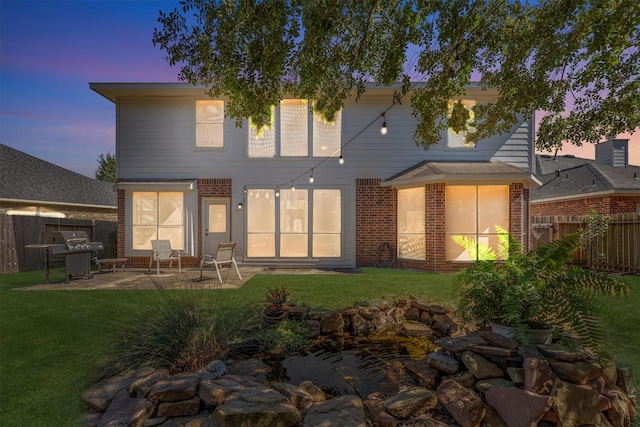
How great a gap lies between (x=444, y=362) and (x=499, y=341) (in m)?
0.51

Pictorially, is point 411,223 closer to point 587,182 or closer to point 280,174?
point 280,174

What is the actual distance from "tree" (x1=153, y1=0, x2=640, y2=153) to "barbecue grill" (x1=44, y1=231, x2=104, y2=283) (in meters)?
6.22

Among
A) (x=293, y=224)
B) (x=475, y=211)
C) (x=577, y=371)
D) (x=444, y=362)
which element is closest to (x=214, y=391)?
(x=444, y=362)

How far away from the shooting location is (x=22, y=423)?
236 cm

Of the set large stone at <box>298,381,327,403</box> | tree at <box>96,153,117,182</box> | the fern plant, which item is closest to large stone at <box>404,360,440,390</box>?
the fern plant

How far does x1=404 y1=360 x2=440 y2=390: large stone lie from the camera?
2.98 metres

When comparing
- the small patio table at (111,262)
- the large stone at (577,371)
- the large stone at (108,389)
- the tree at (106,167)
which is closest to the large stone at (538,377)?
the large stone at (577,371)

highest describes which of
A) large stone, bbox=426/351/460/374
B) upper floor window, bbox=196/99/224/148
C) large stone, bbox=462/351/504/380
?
upper floor window, bbox=196/99/224/148

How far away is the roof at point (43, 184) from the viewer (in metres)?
12.9

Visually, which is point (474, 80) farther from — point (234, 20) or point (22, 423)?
point (22, 423)

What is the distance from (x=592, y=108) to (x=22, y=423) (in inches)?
356

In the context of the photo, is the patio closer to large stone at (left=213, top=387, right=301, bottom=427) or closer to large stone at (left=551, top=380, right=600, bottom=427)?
large stone at (left=213, top=387, right=301, bottom=427)

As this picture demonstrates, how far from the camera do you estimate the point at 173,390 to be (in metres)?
2.52

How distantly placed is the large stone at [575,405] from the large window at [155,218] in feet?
34.7
